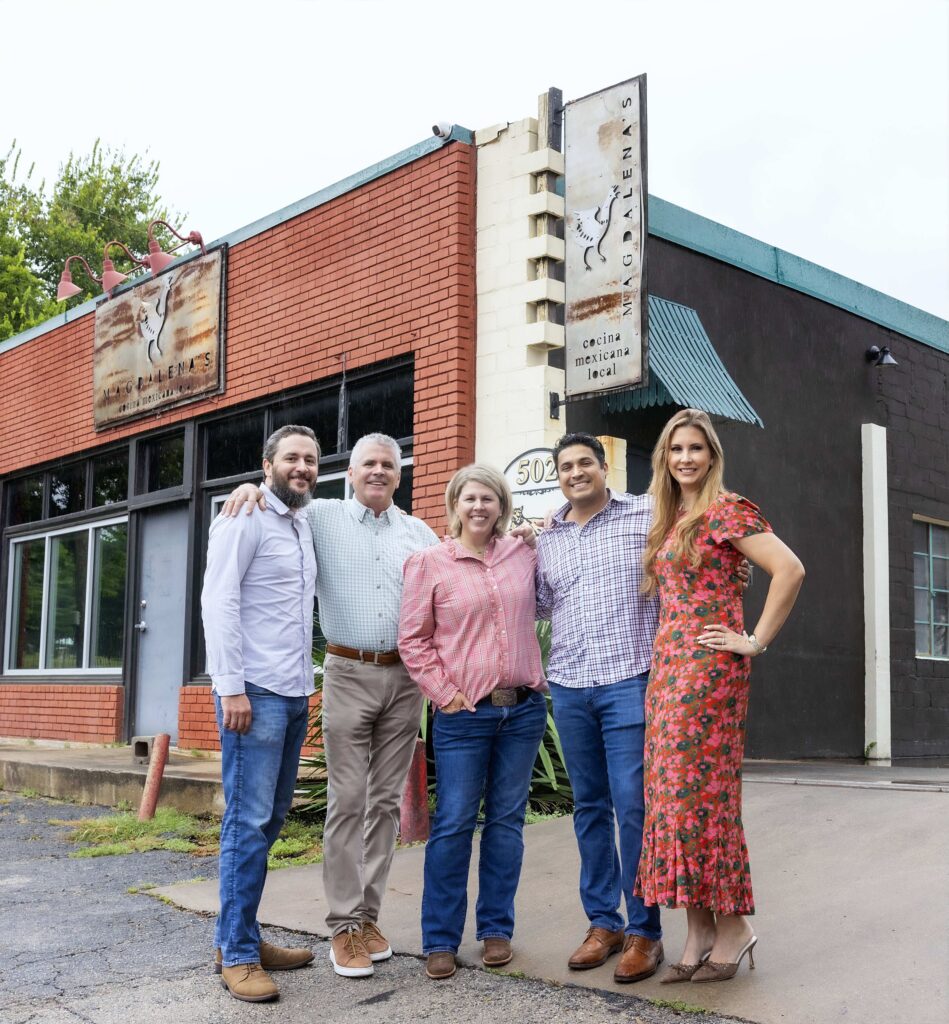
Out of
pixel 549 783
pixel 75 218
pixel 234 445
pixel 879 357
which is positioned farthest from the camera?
pixel 75 218

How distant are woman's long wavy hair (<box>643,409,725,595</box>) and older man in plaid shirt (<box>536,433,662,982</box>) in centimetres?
10

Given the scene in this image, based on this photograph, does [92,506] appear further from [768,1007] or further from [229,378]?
A: [768,1007]

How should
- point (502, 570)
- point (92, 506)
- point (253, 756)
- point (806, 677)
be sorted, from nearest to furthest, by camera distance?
point (253, 756), point (502, 570), point (806, 677), point (92, 506)

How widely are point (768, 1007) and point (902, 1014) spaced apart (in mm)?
399

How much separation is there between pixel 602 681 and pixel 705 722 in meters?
0.45

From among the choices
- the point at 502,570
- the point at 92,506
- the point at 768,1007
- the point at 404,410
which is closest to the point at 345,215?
the point at 404,410

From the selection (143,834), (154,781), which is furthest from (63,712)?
(143,834)

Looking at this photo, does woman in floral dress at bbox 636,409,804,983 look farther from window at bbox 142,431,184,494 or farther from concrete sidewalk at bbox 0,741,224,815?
window at bbox 142,431,184,494

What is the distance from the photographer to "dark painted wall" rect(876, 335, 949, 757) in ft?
37.0

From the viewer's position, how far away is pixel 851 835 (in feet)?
18.6

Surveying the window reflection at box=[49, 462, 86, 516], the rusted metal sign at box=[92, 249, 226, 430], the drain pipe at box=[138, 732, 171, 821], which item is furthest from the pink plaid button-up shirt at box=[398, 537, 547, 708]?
the window reflection at box=[49, 462, 86, 516]

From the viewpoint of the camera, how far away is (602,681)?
441 cm

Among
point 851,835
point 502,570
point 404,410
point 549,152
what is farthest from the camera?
point 404,410

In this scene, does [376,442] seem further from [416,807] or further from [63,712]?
[63,712]
